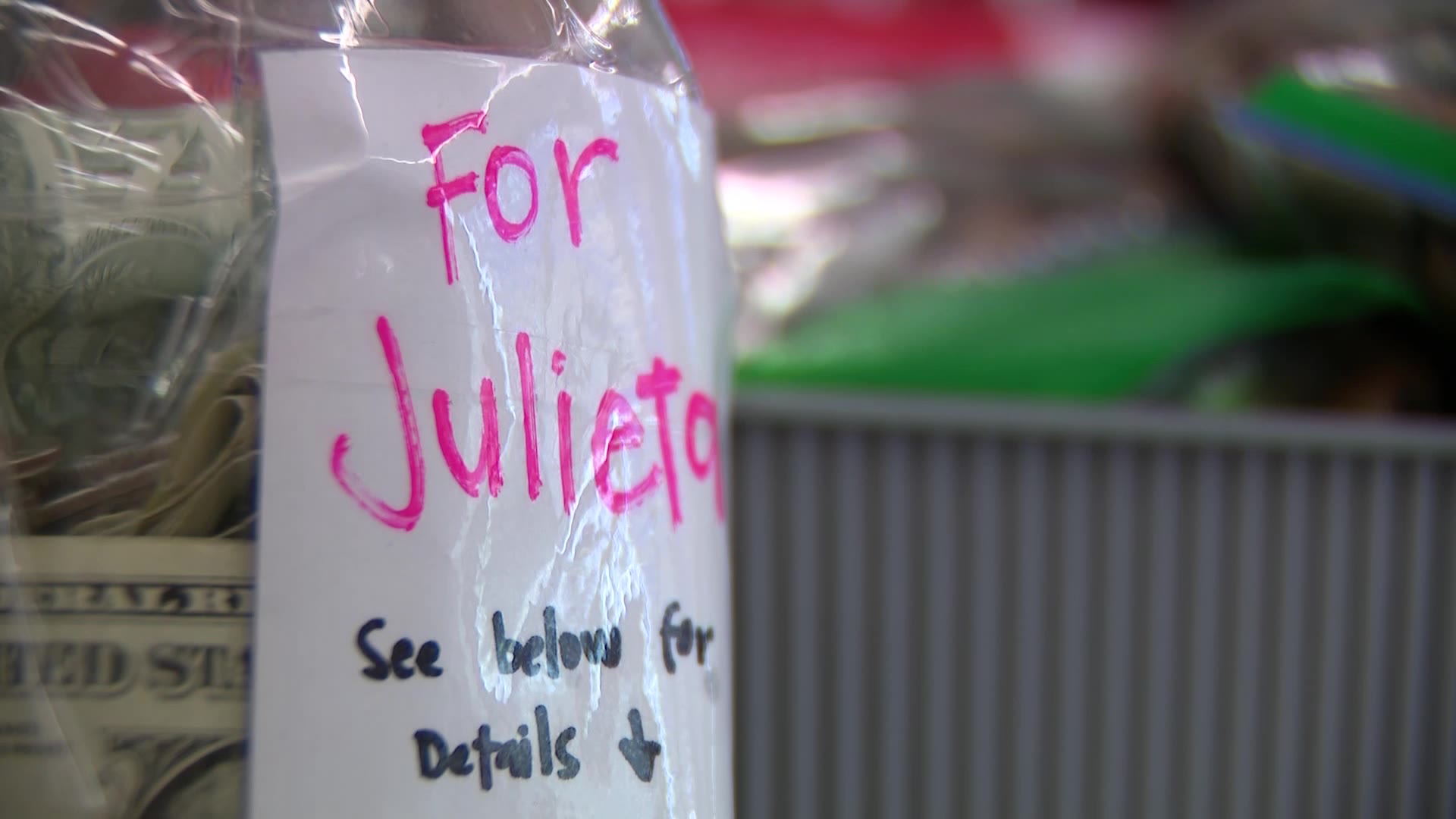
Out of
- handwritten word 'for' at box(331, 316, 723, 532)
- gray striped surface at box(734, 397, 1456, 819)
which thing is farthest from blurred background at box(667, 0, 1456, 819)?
handwritten word 'for' at box(331, 316, 723, 532)

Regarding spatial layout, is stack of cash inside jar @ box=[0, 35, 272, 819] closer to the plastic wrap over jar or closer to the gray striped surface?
the plastic wrap over jar

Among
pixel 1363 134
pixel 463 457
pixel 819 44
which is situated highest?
pixel 819 44

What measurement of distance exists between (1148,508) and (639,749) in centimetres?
34

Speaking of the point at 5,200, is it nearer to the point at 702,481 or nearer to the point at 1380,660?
the point at 702,481

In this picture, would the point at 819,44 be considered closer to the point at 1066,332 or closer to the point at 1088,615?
the point at 1066,332

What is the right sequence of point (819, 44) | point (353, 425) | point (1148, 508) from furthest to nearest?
1. point (819, 44)
2. point (1148, 508)
3. point (353, 425)

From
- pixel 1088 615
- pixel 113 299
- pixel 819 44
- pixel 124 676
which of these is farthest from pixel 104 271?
pixel 819 44

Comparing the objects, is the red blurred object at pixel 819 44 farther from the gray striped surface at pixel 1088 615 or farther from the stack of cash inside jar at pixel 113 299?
the stack of cash inside jar at pixel 113 299

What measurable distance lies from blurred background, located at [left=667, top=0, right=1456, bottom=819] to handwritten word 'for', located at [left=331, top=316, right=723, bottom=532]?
0.77 feet

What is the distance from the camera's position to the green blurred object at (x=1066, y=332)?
0.63m

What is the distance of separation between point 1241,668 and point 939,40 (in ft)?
2.41

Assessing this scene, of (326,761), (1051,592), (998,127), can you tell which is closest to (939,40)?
(998,127)

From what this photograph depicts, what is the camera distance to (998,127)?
807mm

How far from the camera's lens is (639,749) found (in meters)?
0.32
